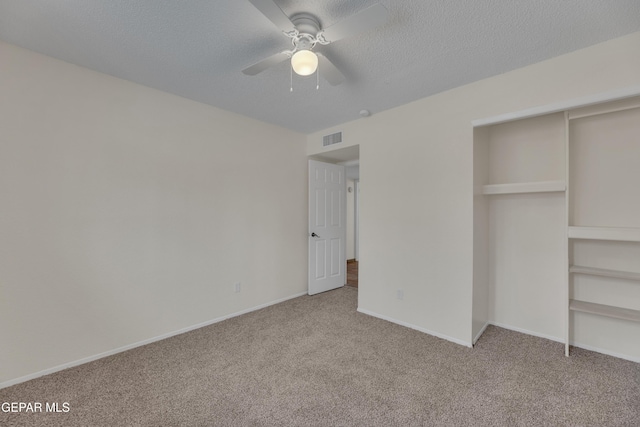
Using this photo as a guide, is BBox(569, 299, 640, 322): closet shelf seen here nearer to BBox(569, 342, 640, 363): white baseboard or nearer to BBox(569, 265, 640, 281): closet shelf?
BBox(569, 265, 640, 281): closet shelf

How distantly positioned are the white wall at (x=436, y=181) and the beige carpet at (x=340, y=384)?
1.45 ft

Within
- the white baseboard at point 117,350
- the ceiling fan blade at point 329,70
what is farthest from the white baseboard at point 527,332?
the ceiling fan blade at point 329,70

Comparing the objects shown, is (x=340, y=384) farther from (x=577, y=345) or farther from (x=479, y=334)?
(x=577, y=345)

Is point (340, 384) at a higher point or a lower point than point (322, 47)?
lower

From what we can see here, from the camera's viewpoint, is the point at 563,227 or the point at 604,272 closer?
the point at 604,272

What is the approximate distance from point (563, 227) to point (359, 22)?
8.50ft

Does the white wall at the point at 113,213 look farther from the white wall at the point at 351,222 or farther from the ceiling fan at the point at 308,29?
the white wall at the point at 351,222

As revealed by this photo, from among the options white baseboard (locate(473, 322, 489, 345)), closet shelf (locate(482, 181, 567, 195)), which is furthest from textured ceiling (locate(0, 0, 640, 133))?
white baseboard (locate(473, 322, 489, 345))

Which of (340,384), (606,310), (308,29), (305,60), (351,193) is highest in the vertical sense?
(308,29)

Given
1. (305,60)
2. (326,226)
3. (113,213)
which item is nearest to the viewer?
(305,60)

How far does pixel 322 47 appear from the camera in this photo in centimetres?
195

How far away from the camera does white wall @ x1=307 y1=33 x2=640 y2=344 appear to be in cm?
204

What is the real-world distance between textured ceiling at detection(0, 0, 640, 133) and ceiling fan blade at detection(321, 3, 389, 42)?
15 cm

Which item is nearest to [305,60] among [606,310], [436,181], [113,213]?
[436,181]
